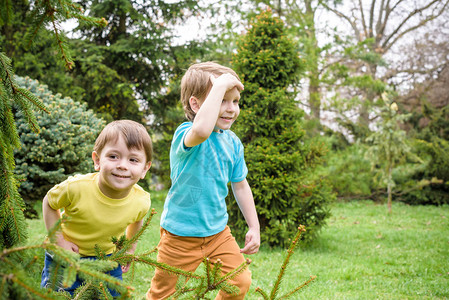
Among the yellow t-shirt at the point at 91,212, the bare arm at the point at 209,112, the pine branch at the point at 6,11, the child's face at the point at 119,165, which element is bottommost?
the yellow t-shirt at the point at 91,212

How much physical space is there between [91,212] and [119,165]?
321mm

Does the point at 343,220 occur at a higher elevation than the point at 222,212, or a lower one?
lower

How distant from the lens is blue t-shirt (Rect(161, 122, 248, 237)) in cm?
233

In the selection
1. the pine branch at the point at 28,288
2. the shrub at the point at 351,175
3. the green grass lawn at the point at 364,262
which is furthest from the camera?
the shrub at the point at 351,175

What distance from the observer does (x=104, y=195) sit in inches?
84.2

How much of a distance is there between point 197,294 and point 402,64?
22.5 meters

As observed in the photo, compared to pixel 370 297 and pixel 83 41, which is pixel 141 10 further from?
pixel 370 297

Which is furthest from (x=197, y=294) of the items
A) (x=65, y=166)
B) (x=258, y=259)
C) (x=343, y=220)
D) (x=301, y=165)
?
(x=343, y=220)

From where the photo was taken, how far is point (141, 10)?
13039 millimetres

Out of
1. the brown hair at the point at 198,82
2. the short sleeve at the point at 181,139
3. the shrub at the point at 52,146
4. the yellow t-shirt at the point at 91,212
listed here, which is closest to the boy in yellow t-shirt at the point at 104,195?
Result: the yellow t-shirt at the point at 91,212

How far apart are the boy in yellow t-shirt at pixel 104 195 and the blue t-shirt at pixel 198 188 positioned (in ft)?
0.80

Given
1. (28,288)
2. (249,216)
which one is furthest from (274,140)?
(28,288)

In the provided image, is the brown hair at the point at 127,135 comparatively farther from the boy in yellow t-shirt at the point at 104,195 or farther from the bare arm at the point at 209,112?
the bare arm at the point at 209,112

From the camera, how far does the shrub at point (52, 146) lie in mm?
5223
